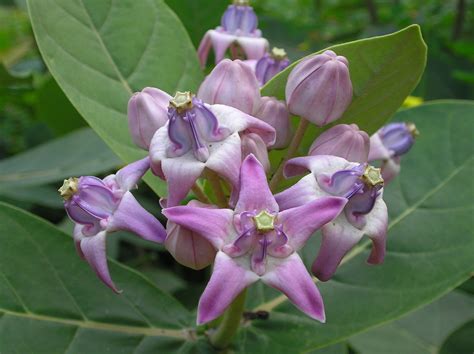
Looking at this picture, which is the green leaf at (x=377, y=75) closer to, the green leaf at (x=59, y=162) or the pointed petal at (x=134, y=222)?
the pointed petal at (x=134, y=222)

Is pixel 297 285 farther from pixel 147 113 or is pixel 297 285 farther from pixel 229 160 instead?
pixel 147 113

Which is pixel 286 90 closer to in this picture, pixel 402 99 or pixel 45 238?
pixel 402 99

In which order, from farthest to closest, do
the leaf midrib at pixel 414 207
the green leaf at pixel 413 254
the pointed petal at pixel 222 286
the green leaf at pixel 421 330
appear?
the green leaf at pixel 421 330
the leaf midrib at pixel 414 207
the green leaf at pixel 413 254
the pointed petal at pixel 222 286

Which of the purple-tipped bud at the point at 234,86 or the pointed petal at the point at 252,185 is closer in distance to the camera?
the pointed petal at the point at 252,185

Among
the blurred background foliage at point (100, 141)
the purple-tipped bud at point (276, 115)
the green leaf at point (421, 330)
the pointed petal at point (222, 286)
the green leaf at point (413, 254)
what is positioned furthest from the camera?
the blurred background foliage at point (100, 141)

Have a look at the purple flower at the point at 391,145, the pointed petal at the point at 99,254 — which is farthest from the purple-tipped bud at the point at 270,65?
the pointed petal at the point at 99,254

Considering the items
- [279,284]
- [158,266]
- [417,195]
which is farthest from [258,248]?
[158,266]

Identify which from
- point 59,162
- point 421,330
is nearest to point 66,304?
point 59,162

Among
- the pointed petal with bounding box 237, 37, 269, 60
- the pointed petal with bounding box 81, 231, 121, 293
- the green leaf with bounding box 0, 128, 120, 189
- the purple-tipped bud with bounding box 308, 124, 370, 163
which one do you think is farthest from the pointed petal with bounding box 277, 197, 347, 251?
the green leaf with bounding box 0, 128, 120, 189
